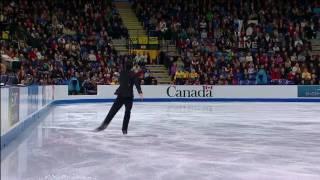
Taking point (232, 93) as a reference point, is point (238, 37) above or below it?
above

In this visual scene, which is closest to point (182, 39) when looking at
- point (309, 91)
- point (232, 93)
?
point (232, 93)

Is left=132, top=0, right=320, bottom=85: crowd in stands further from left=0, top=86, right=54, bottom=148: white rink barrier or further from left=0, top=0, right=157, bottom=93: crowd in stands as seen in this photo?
left=0, top=86, right=54, bottom=148: white rink barrier

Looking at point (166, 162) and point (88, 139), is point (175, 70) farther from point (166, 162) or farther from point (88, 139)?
point (166, 162)

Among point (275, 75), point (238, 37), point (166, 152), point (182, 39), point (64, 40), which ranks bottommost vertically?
point (166, 152)

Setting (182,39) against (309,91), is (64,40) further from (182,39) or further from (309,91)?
(309,91)

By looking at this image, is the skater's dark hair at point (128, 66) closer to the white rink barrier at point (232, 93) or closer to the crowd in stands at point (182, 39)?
the crowd in stands at point (182, 39)

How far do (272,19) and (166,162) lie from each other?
73.5 ft

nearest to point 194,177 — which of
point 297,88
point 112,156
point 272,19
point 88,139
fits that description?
point 112,156

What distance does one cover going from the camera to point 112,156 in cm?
689

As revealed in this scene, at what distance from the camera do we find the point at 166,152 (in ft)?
23.9

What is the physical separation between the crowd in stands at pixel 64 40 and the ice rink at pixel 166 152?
28.7 feet

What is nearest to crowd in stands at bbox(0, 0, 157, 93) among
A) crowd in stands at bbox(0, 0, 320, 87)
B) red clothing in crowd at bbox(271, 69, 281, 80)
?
crowd in stands at bbox(0, 0, 320, 87)

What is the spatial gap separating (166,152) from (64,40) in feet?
55.9

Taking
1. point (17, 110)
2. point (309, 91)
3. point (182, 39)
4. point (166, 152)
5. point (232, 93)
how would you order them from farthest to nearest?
point (182, 39) → point (232, 93) → point (309, 91) → point (17, 110) → point (166, 152)
